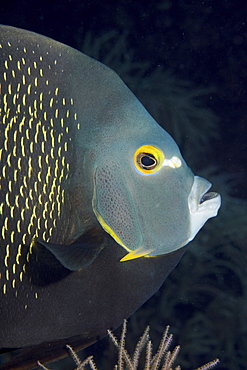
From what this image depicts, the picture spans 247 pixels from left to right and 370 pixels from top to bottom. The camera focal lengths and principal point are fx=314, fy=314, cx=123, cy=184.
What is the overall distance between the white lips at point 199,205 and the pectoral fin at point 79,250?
1.33ft

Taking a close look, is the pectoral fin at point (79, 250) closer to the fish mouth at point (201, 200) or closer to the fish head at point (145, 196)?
the fish head at point (145, 196)

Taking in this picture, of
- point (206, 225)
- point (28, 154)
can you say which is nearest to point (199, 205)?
point (28, 154)

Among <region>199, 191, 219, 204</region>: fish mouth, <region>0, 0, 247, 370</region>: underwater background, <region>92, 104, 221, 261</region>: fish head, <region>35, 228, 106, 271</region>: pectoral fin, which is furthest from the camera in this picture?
<region>0, 0, 247, 370</region>: underwater background

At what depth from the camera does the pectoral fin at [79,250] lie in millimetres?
1146

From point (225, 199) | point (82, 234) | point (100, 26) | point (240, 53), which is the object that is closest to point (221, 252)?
point (225, 199)

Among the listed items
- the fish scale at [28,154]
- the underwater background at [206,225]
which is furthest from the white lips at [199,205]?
the underwater background at [206,225]

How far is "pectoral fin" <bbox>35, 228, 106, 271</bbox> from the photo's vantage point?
1.15 meters

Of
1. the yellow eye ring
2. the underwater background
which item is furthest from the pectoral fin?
the underwater background

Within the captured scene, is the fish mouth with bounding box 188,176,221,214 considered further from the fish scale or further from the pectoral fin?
the fish scale

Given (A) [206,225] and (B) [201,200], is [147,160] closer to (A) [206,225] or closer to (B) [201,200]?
(B) [201,200]

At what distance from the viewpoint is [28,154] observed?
124 cm

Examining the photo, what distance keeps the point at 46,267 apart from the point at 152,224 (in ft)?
1.55

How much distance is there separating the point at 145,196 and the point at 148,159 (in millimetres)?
160

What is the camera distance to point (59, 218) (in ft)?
4.22
